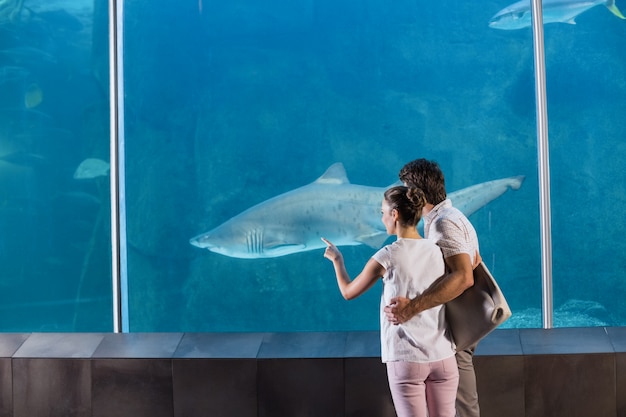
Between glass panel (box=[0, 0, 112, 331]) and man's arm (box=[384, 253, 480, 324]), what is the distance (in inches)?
93.6

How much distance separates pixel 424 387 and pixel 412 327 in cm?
19

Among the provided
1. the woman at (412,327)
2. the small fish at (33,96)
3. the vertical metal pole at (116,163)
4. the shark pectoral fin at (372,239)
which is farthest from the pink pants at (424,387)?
the small fish at (33,96)

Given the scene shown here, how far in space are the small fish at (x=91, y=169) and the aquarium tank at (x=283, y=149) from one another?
7 centimetres

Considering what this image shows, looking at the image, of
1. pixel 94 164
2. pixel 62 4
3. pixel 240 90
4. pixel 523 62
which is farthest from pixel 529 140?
pixel 94 164

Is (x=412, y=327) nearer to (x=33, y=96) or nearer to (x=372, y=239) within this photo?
(x=372, y=239)

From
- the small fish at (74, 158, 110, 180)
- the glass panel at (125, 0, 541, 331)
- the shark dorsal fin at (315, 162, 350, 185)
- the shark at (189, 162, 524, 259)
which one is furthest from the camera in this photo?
the glass panel at (125, 0, 541, 331)

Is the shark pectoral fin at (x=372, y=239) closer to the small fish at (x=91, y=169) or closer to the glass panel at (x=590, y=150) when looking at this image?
the small fish at (x=91, y=169)

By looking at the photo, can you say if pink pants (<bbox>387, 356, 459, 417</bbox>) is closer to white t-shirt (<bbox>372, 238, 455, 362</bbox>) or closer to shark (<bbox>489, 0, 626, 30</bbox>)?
white t-shirt (<bbox>372, 238, 455, 362</bbox>)

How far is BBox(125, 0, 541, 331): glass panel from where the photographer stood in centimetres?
1172

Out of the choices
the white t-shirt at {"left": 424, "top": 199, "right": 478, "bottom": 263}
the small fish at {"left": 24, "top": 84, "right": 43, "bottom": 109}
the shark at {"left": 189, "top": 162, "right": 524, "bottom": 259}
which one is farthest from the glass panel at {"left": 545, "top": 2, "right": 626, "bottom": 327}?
the white t-shirt at {"left": 424, "top": 199, "right": 478, "bottom": 263}

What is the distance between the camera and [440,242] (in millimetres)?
1974

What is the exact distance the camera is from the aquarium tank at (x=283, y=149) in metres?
5.77

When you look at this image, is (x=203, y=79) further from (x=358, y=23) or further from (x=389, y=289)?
(x=389, y=289)

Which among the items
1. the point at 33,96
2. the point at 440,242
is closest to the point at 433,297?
the point at 440,242
